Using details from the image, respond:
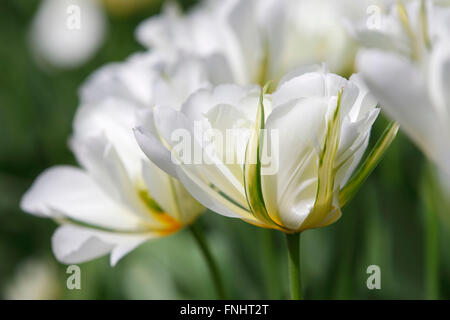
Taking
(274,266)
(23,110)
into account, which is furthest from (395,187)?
(23,110)

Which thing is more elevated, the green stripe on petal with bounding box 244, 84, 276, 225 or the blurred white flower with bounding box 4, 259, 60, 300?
the blurred white flower with bounding box 4, 259, 60, 300

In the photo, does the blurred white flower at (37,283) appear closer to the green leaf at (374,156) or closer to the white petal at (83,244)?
the white petal at (83,244)

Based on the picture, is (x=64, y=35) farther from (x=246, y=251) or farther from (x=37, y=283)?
(x=246, y=251)

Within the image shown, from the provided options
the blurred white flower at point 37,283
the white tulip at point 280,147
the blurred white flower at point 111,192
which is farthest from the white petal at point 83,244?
the blurred white flower at point 37,283

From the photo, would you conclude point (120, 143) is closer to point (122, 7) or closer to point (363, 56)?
point (363, 56)

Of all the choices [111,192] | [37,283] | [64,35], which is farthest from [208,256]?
[64,35]

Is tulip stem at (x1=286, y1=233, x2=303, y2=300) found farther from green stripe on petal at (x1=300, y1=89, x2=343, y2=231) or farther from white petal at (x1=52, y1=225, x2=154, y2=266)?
white petal at (x1=52, y1=225, x2=154, y2=266)

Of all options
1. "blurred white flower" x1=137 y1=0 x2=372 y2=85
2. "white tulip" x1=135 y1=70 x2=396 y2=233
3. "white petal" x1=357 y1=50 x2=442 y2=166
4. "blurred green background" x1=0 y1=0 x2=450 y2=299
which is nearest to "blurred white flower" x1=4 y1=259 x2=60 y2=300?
"blurred green background" x1=0 y1=0 x2=450 y2=299
